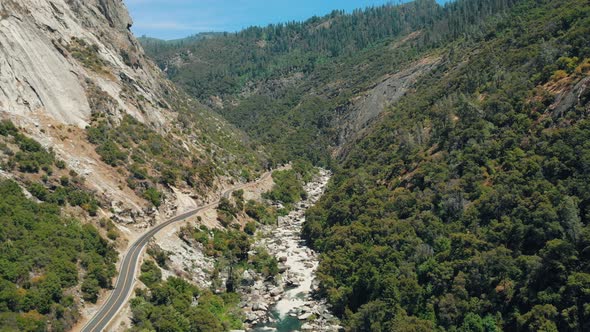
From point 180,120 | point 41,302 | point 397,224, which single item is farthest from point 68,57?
point 397,224

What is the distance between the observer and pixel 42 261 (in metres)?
48.9

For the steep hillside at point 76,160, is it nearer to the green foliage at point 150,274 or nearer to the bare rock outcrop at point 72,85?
the bare rock outcrop at point 72,85

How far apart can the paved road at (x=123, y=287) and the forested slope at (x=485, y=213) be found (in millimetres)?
27004

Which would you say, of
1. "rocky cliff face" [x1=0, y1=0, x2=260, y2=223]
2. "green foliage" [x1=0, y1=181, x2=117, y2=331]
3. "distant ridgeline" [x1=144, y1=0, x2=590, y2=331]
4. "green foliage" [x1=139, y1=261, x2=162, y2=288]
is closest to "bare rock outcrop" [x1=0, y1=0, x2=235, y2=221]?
"rocky cliff face" [x1=0, y1=0, x2=260, y2=223]

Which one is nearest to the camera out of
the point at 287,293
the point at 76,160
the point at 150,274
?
the point at 150,274

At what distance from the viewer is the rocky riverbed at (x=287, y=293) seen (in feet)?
191

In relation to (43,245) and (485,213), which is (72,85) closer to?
(43,245)

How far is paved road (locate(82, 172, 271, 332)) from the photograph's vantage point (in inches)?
1835

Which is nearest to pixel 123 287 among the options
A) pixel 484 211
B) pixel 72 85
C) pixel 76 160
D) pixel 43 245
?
pixel 43 245

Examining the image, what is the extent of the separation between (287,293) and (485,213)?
30.9 metres

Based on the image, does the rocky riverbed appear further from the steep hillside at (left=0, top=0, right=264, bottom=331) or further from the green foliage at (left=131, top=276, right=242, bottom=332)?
the steep hillside at (left=0, top=0, right=264, bottom=331)

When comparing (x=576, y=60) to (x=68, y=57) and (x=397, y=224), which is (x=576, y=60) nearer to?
(x=397, y=224)

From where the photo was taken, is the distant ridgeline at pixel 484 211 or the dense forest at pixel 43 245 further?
the distant ridgeline at pixel 484 211

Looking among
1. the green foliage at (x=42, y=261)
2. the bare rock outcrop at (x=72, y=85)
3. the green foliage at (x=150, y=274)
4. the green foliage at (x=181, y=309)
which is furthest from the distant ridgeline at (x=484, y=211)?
the bare rock outcrop at (x=72, y=85)
